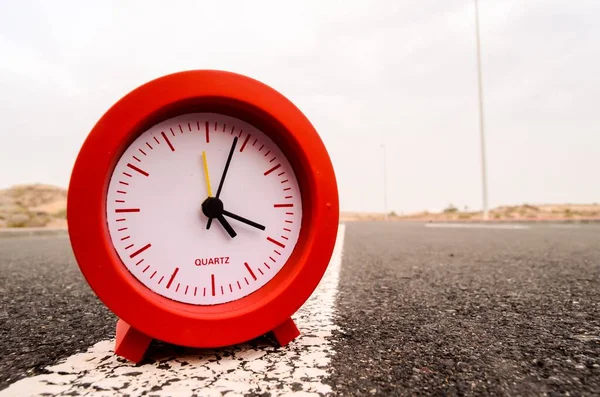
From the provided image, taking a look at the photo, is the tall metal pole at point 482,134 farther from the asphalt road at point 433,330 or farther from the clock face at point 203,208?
the clock face at point 203,208

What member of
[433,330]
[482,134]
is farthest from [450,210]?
[433,330]

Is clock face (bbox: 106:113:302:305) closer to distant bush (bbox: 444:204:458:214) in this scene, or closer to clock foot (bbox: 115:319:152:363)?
clock foot (bbox: 115:319:152:363)

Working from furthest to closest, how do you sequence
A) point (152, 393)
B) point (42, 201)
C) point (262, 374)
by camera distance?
point (42, 201) < point (262, 374) < point (152, 393)

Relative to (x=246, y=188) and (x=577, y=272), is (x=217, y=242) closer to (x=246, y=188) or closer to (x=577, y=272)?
(x=246, y=188)

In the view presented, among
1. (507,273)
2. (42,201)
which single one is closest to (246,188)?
(507,273)

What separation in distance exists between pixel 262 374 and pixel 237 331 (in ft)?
0.68

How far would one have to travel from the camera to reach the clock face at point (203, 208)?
4.77ft

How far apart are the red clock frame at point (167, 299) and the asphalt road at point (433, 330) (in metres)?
0.27

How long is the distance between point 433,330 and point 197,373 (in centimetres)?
89

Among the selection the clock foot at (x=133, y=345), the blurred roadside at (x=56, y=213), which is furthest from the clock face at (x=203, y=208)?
the blurred roadside at (x=56, y=213)

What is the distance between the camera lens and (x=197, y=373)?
128 centimetres

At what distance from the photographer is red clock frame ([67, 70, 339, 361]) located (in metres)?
1.34

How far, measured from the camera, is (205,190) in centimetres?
155

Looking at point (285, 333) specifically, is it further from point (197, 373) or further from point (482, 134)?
point (482, 134)
